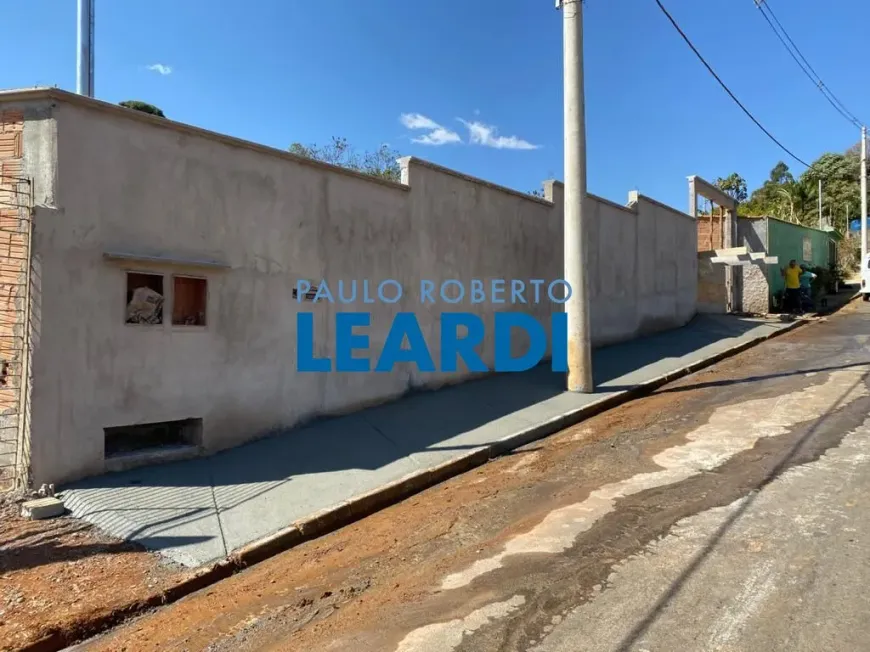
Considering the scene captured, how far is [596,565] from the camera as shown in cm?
389

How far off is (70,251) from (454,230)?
19.1ft

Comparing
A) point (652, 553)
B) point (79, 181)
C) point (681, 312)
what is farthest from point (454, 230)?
point (681, 312)

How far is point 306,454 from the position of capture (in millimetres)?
6730

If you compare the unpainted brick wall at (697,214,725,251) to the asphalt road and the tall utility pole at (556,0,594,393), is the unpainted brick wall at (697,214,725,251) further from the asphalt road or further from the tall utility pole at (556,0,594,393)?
the asphalt road

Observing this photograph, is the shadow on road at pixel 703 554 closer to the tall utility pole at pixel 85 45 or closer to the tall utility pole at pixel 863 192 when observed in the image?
the tall utility pole at pixel 85 45

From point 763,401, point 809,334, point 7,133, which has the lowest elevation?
point 763,401

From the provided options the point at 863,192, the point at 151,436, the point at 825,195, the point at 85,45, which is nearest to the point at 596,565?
the point at 151,436

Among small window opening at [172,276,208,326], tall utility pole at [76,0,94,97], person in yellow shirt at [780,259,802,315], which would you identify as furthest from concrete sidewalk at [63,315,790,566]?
person in yellow shirt at [780,259,802,315]

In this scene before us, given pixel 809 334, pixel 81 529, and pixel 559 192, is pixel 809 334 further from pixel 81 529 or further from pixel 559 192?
pixel 81 529

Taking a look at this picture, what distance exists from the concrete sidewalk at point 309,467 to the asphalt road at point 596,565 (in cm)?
52

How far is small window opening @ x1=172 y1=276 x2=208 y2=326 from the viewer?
255 inches

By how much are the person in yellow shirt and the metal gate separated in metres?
20.1

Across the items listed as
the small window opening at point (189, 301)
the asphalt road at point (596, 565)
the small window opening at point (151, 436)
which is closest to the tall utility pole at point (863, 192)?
the asphalt road at point (596, 565)

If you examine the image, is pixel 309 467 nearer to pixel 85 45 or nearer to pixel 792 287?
pixel 85 45
